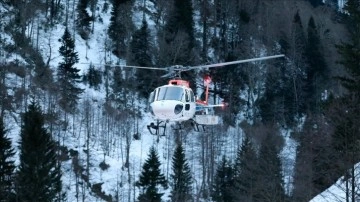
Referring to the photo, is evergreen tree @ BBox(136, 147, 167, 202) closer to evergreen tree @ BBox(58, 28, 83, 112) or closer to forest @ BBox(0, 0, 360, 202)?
forest @ BBox(0, 0, 360, 202)

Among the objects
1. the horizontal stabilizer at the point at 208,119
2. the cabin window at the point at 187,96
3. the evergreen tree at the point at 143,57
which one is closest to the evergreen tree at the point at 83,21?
the evergreen tree at the point at 143,57

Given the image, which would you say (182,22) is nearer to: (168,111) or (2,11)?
(2,11)

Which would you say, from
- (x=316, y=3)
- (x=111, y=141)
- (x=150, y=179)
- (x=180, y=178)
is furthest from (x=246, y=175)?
(x=316, y=3)

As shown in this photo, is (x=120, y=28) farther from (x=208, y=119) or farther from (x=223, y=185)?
(x=208, y=119)

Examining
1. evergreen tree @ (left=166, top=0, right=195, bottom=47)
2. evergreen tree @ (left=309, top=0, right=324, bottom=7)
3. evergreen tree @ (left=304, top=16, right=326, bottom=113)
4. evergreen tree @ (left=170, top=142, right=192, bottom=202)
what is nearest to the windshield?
evergreen tree @ (left=170, top=142, right=192, bottom=202)

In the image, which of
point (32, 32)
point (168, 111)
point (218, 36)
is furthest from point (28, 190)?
point (218, 36)

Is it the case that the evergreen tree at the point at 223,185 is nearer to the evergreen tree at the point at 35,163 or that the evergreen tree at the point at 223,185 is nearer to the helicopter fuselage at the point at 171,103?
the evergreen tree at the point at 35,163
